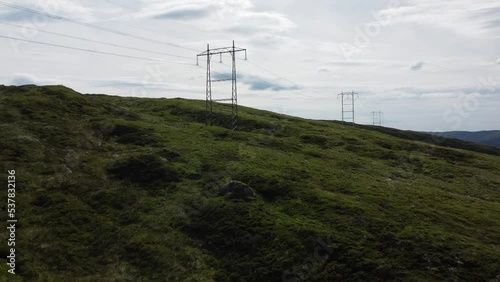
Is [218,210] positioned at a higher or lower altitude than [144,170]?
lower

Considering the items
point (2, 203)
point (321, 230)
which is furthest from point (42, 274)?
point (321, 230)

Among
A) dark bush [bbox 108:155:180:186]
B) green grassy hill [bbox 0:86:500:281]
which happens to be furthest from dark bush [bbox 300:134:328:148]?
dark bush [bbox 108:155:180:186]

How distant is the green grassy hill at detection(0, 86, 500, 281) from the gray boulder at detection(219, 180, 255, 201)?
7.10 ft

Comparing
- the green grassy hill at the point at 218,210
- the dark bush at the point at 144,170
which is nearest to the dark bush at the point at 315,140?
the green grassy hill at the point at 218,210

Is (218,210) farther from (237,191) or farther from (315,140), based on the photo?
(315,140)

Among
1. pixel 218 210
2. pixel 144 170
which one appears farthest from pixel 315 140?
pixel 218 210

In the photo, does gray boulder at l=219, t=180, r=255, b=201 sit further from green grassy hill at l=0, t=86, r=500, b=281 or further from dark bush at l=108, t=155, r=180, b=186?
dark bush at l=108, t=155, r=180, b=186

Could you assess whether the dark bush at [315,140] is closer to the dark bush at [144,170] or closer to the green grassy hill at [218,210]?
the green grassy hill at [218,210]

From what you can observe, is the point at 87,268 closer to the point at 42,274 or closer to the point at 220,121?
the point at 42,274

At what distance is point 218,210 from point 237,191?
5900 mm

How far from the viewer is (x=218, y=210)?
5612 centimetres

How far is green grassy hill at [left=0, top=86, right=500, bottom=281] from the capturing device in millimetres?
43844

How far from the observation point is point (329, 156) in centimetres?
9506

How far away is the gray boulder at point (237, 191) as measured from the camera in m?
60.1
